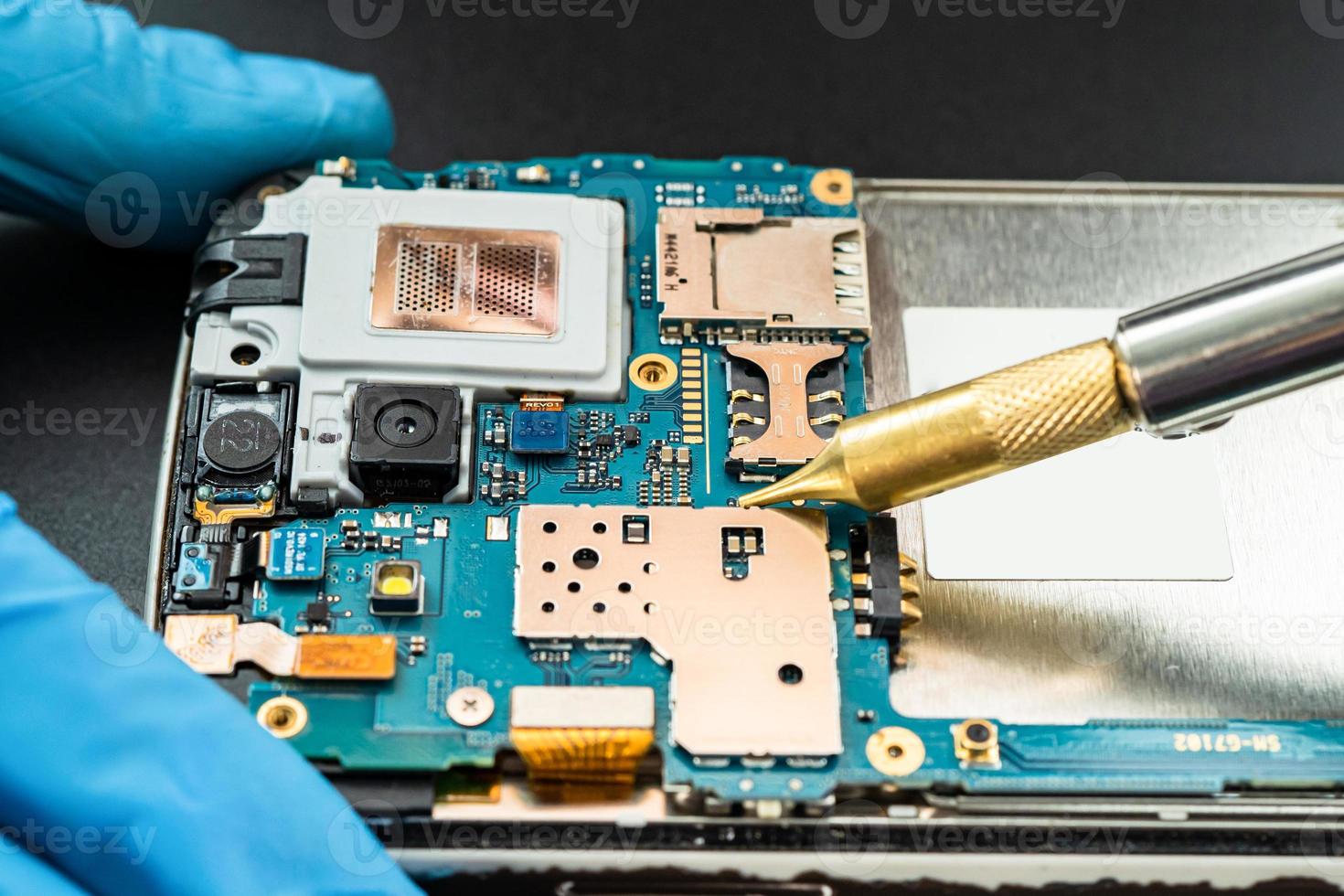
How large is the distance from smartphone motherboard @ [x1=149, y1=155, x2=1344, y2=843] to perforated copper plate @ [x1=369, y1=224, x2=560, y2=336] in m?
0.01

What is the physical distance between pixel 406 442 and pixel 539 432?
45 cm

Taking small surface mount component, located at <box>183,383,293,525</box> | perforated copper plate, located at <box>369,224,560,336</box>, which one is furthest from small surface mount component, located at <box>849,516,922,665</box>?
small surface mount component, located at <box>183,383,293,525</box>

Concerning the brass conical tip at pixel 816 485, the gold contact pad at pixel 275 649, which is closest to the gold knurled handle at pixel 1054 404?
the brass conical tip at pixel 816 485

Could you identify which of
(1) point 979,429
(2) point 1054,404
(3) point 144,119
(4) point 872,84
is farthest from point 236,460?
(4) point 872,84

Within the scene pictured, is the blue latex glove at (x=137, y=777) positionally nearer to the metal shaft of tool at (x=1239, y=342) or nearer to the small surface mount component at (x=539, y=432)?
the small surface mount component at (x=539, y=432)

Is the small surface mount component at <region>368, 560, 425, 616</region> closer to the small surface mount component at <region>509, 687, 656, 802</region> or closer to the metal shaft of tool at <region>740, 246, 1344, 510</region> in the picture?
the small surface mount component at <region>509, 687, 656, 802</region>

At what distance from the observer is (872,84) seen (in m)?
6.46

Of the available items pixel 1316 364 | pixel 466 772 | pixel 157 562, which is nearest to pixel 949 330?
pixel 1316 364

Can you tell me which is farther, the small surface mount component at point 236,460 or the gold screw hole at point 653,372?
the gold screw hole at point 653,372

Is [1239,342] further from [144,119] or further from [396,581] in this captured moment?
[144,119]

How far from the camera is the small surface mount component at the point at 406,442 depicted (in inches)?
177

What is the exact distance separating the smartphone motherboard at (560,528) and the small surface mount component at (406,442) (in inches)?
0.5

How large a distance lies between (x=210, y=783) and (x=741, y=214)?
2691mm

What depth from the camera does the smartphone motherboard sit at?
13.8ft
